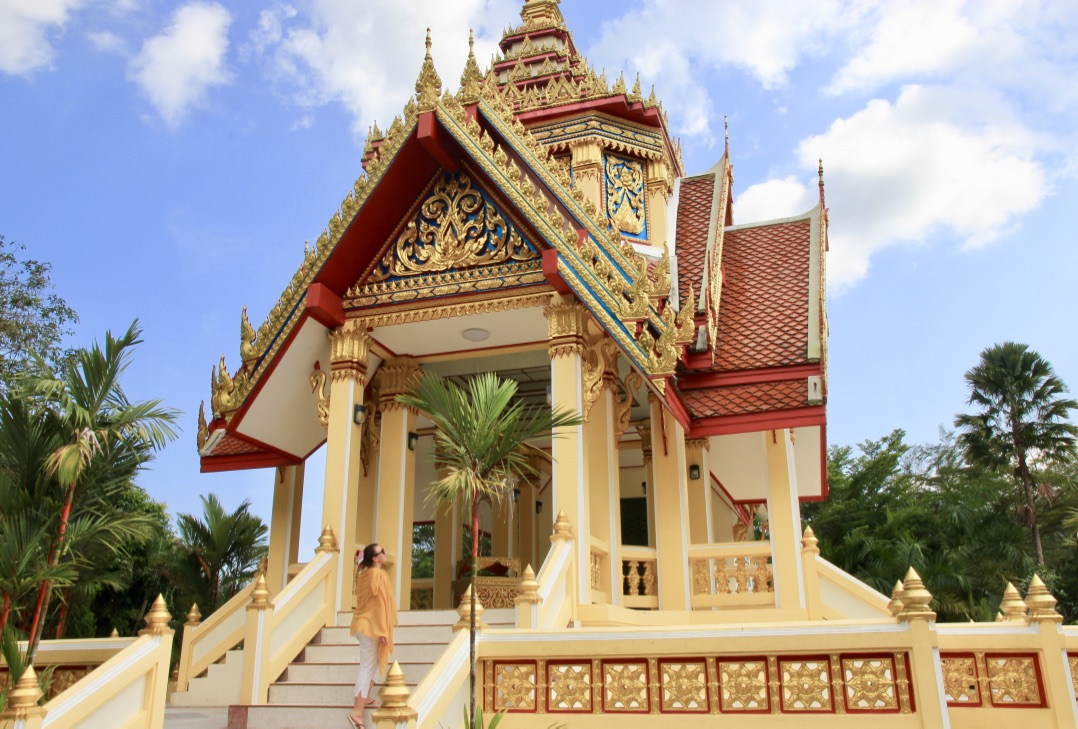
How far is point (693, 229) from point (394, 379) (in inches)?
163

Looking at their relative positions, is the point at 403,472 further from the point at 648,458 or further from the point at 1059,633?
the point at 1059,633

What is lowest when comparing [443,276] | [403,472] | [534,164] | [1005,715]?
[1005,715]

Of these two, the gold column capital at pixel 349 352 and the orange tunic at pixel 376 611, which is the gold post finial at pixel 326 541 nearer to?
the gold column capital at pixel 349 352

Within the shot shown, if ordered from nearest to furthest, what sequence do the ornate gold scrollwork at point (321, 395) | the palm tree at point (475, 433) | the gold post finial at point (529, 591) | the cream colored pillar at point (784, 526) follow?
the palm tree at point (475, 433) < the gold post finial at point (529, 591) < the cream colored pillar at point (784, 526) < the ornate gold scrollwork at point (321, 395)

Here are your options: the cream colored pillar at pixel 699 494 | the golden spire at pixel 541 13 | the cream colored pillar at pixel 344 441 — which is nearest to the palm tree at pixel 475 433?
the cream colored pillar at pixel 344 441

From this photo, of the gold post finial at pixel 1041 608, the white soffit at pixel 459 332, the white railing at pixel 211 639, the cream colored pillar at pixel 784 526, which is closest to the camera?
the gold post finial at pixel 1041 608

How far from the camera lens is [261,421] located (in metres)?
10.1

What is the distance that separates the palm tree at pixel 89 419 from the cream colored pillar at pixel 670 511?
183 inches

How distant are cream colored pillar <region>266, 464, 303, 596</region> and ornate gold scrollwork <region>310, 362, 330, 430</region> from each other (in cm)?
175

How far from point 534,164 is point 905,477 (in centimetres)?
2762

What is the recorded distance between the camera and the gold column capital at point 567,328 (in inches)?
353

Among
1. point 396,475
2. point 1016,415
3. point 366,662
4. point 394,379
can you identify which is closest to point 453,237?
point 394,379

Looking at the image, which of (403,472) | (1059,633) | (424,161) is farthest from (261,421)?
(1059,633)

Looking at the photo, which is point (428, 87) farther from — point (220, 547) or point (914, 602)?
point (220, 547)
